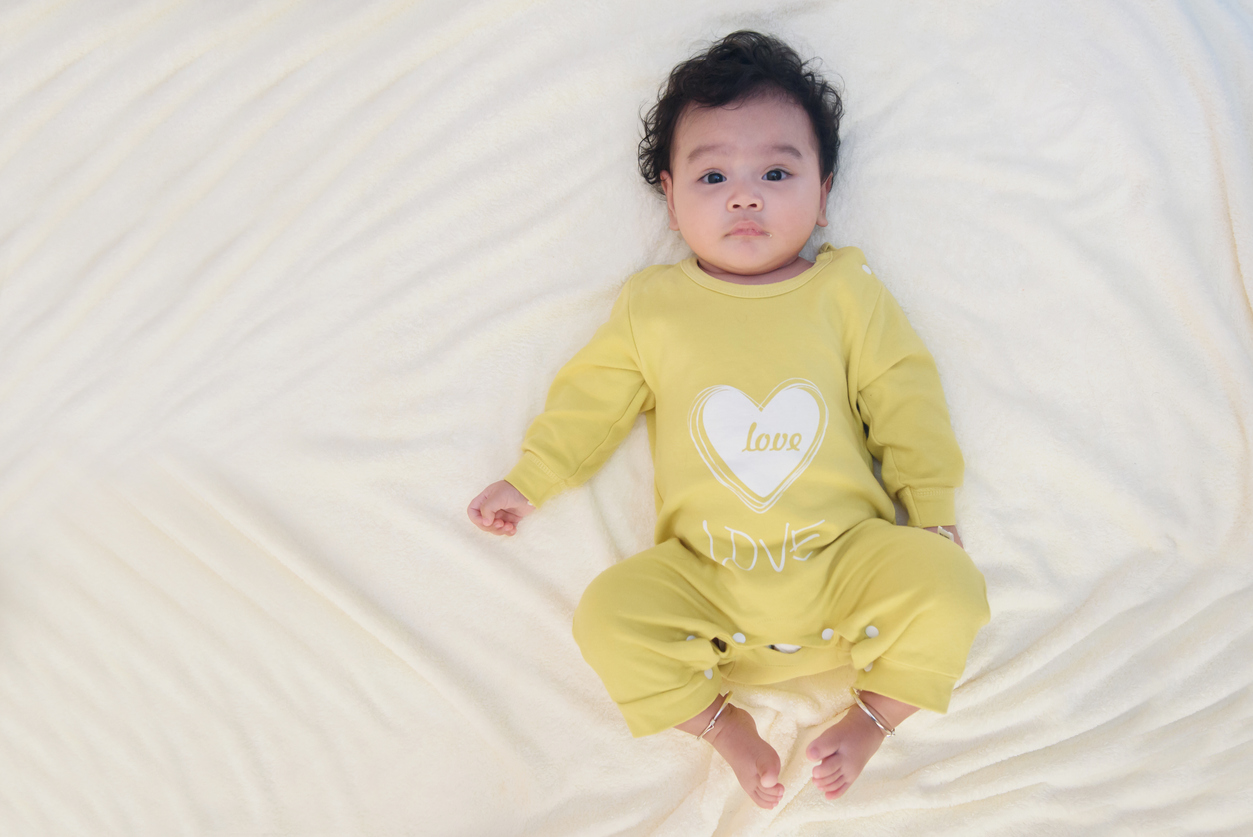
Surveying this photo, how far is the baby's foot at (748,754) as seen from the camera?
1284mm

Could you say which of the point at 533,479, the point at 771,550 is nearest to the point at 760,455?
the point at 771,550

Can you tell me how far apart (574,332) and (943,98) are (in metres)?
0.83

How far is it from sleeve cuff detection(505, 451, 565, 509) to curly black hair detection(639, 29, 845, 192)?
59cm

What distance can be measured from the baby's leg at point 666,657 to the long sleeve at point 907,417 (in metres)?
0.37

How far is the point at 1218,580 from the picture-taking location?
1.43 meters

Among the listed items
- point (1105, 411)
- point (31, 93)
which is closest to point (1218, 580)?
point (1105, 411)

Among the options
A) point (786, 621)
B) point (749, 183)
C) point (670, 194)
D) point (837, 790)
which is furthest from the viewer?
point (670, 194)

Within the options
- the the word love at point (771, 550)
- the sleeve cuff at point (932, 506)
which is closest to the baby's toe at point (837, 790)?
the the word love at point (771, 550)

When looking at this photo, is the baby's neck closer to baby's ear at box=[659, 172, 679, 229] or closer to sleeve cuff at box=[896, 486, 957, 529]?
baby's ear at box=[659, 172, 679, 229]

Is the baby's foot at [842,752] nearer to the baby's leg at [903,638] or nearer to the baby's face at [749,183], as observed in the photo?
the baby's leg at [903,638]

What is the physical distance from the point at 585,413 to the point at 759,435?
1.02ft

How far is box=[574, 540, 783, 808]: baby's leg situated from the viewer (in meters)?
1.31

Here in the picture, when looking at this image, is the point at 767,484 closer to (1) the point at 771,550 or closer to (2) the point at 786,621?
(1) the point at 771,550

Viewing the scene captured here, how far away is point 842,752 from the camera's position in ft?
4.19
